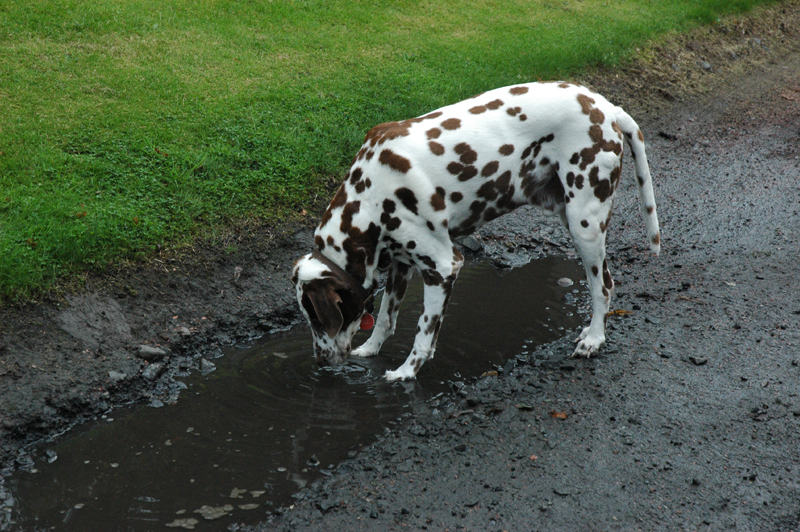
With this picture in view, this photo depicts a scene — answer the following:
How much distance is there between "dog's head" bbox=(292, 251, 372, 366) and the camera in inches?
185

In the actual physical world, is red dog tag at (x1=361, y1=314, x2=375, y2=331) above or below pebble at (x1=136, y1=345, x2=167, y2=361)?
above

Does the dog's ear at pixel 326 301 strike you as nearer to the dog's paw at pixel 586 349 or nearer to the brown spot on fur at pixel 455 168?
the brown spot on fur at pixel 455 168

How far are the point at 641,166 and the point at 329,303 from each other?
8.51 ft

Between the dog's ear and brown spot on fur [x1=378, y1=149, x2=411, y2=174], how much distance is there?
0.87 m

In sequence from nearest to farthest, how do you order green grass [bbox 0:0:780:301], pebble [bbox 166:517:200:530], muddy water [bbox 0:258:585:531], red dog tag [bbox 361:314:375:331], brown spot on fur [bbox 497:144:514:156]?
pebble [bbox 166:517:200:530] < muddy water [bbox 0:258:585:531] < brown spot on fur [bbox 497:144:514:156] < red dog tag [bbox 361:314:375:331] < green grass [bbox 0:0:780:301]

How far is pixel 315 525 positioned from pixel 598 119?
3282 mm

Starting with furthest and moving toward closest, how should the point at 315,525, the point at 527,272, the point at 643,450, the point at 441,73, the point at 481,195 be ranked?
the point at 441,73 < the point at 527,272 < the point at 481,195 < the point at 643,450 < the point at 315,525

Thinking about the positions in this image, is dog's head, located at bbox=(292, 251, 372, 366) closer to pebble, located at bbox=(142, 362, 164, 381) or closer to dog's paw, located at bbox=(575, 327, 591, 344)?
pebble, located at bbox=(142, 362, 164, 381)

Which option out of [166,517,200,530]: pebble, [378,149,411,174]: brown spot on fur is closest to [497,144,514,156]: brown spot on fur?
[378,149,411,174]: brown spot on fur

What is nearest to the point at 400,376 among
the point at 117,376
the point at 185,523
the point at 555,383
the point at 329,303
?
the point at 329,303

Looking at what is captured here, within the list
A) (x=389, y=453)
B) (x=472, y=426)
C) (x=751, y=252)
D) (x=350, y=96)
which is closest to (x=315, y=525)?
(x=389, y=453)

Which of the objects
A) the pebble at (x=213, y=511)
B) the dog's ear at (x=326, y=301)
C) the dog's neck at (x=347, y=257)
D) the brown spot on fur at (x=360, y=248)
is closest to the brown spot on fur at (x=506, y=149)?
the brown spot on fur at (x=360, y=248)

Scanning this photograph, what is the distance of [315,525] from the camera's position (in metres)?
3.57

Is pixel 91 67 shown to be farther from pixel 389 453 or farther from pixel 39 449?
pixel 389 453
